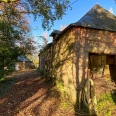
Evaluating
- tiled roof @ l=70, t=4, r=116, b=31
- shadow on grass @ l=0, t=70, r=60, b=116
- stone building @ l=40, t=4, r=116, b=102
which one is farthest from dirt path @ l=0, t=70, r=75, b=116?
tiled roof @ l=70, t=4, r=116, b=31

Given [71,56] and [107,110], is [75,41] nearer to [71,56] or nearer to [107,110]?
[71,56]

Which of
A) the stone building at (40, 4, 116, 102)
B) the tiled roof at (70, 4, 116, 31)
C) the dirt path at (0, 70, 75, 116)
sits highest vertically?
the tiled roof at (70, 4, 116, 31)

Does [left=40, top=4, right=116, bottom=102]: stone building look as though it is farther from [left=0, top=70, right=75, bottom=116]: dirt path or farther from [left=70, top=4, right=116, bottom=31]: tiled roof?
[left=0, top=70, right=75, bottom=116]: dirt path

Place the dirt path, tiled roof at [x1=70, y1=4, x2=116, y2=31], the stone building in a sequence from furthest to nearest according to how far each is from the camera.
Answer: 1. tiled roof at [x1=70, y1=4, x2=116, y2=31]
2. the stone building
3. the dirt path

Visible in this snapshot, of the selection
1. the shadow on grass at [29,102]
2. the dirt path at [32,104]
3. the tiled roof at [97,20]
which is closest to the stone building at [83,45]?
the tiled roof at [97,20]

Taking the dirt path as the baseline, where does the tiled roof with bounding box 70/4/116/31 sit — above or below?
above

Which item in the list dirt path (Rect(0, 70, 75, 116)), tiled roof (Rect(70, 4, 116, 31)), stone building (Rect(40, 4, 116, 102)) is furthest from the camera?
tiled roof (Rect(70, 4, 116, 31))

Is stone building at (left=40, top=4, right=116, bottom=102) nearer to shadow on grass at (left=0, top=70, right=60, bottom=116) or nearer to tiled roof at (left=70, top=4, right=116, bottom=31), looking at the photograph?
tiled roof at (left=70, top=4, right=116, bottom=31)

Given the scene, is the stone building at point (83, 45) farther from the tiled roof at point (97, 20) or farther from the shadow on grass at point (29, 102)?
the shadow on grass at point (29, 102)

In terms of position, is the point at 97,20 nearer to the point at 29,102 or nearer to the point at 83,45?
the point at 83,45

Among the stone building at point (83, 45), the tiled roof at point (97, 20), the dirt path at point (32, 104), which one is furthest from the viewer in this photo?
the tiled roof at point (97, 20)

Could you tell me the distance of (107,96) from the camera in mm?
10508

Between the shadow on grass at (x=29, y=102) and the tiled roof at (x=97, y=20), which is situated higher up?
the tiled roof at (x=97, y=20)

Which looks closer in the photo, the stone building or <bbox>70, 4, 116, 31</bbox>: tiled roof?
the stone building
